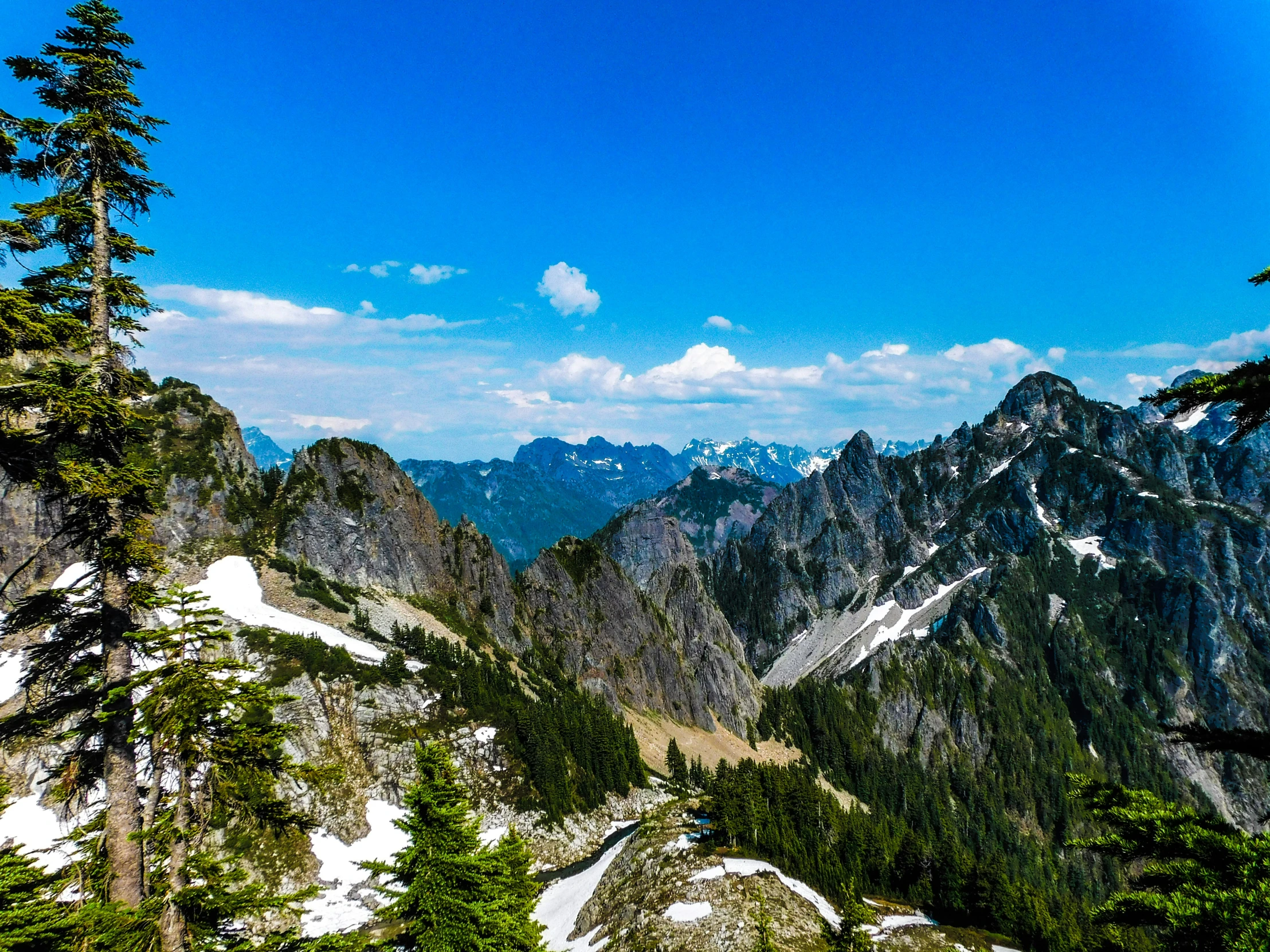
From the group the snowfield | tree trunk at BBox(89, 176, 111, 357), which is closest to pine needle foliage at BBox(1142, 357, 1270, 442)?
tree trunk at BBox(89, 176, 111, 357)

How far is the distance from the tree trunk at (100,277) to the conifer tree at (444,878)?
1777 centimetres

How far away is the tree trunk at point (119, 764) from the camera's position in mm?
11961

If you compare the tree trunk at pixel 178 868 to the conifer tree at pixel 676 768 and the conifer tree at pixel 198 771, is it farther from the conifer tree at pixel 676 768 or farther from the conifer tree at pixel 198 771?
the conifer tree at pixel 676 768

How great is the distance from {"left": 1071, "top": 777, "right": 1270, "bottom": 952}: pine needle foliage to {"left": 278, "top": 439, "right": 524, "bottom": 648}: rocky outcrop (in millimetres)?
137509

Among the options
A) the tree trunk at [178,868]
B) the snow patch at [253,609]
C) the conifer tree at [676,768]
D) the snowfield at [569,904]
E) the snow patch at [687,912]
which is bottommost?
the conifer tree at [676,768]

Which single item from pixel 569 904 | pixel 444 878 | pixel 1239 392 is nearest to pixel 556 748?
pixel 569 904

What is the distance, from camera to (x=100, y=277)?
43.8ft

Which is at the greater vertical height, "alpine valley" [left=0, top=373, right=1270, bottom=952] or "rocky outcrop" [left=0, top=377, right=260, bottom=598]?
"rocky outcrop" [left=0, top=377, right=260, bottom=598]

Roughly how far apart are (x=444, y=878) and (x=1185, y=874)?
913 inches

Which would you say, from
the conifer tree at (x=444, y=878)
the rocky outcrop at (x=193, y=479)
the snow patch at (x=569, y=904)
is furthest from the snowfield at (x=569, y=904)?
the rocky outcrop at (x=193, y=479)

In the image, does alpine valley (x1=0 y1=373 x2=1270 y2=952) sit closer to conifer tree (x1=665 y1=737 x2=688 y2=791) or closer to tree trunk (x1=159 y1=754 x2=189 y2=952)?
conifer tree (x1=665 y1=737 x2=688 y2=791)

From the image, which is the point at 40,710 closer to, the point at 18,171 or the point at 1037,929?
the point at 18,171

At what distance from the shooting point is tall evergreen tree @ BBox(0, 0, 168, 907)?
11.8m

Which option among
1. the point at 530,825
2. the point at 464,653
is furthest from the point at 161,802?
the point at 464,653
